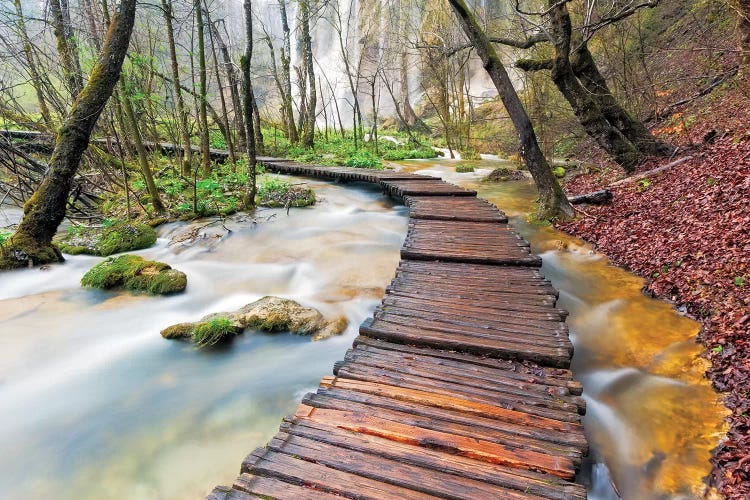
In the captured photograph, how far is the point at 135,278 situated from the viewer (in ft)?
21.6

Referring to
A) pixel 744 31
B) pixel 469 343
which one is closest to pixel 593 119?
pixel 744 31

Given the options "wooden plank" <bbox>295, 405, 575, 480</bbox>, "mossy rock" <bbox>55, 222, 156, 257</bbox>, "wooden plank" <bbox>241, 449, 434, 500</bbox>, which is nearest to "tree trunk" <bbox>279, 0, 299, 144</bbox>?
"mossy rock" <bbox>55, 222, 156, 257</bbox>

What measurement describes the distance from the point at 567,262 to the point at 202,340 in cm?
598

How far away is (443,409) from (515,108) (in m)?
6.70

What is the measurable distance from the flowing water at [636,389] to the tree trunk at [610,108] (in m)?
4.49

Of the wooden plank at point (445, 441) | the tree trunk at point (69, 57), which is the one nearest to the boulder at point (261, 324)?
the wooden plank at point (445, 441)

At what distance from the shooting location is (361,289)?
677cm

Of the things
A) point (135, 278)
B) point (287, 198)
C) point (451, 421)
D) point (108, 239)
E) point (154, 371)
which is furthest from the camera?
point (287, 198)

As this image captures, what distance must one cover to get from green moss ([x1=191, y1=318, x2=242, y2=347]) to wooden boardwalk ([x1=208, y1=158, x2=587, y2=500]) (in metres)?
2.12

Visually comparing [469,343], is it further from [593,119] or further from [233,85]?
[233,85]

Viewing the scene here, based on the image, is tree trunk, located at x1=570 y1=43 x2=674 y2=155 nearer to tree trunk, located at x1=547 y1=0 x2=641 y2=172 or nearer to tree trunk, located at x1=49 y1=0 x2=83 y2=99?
tree trunk, located at x1=547 y1=0 x2=641 y2=172

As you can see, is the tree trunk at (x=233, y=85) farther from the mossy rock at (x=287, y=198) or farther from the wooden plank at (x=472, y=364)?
the wooden plank at (x=472, y=364)

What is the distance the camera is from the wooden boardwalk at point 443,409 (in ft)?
7.84

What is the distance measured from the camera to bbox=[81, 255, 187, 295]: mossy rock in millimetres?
6531
